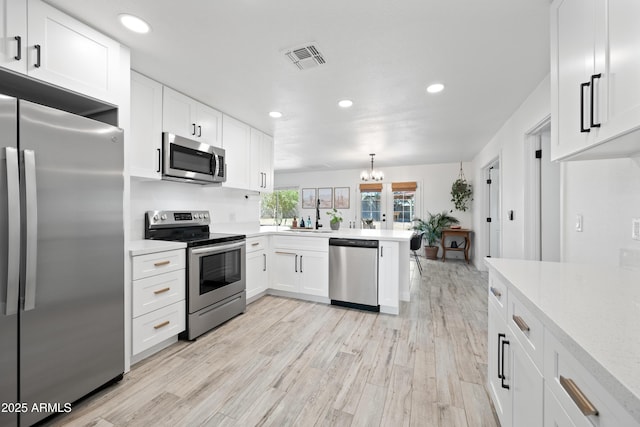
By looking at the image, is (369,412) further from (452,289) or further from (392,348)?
(452,289)

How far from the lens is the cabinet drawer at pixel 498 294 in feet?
4.42

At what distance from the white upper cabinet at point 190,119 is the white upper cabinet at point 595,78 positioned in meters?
2.97

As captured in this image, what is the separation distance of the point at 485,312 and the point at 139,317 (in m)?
3.49

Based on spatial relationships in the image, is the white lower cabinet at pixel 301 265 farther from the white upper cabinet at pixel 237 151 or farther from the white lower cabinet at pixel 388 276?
the white upper cabinet at pixel 237 151

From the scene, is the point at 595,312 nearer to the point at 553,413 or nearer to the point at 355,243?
the point at 553,413

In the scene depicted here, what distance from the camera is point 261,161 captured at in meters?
4.02

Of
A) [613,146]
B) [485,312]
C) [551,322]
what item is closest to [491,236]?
[485,312]

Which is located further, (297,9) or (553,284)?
(297,9)

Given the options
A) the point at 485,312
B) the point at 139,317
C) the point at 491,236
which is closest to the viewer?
the point at 139,317

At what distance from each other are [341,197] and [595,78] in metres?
6.84

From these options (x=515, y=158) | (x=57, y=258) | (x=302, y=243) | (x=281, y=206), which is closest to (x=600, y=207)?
(x=515, y=158)

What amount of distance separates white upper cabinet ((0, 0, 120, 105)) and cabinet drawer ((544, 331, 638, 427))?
2.63 m

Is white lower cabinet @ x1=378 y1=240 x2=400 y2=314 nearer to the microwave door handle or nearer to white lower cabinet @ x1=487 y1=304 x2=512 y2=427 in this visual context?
white lower cabinet @ x1=487 y1=304 x2=512 y2=427

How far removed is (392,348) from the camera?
236 centimetres
